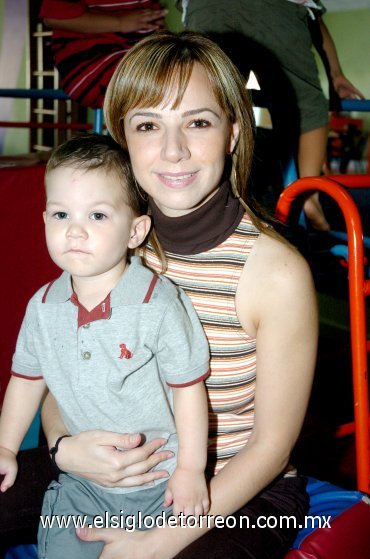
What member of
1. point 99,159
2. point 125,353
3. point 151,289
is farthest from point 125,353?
point 99,159

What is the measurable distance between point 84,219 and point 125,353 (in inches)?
9.3

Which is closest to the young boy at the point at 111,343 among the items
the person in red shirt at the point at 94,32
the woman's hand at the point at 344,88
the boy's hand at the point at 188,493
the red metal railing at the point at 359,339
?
the boy's hand at the point at 188,493

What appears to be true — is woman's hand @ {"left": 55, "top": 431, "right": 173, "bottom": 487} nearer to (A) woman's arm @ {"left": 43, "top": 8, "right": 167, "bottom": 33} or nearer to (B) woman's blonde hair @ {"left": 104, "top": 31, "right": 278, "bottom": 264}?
(B) woman's blonde hair @ {"left": 104, "top": 31, "right": 278, "bottom": 264}

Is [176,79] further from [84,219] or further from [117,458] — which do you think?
[117,458]

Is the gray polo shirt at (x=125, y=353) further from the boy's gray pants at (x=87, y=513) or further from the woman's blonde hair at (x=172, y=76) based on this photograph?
the woman's blonde hair at (x=172, y=76)

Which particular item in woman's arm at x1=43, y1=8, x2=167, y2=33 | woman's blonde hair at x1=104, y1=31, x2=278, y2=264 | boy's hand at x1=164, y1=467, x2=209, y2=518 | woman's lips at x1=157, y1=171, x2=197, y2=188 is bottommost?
boy's hand at x1=164, y1=467, x2=209, y2=518

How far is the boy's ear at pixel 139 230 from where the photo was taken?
1091 millimetres

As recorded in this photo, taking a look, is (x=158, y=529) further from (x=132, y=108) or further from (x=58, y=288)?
(x=132, y=108)

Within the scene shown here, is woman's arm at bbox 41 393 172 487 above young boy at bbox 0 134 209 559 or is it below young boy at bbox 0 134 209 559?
below

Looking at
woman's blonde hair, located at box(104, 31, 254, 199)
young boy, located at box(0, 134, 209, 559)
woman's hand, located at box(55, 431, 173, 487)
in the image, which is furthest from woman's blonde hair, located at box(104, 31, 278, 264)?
woman's hand, located at box(55, 431, 173, 487)

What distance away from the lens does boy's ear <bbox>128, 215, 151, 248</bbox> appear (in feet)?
3.58

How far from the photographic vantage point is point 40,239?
1697mm

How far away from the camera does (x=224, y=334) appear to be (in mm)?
1081

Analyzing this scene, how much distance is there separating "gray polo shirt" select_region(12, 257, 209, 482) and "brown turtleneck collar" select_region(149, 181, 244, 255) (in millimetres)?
82
